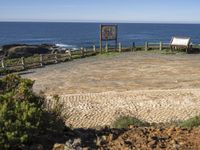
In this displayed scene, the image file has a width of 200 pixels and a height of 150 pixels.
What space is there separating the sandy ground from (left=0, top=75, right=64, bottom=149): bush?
6087 mm

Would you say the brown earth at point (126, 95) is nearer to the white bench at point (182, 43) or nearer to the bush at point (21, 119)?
the bush at point (21, 119)

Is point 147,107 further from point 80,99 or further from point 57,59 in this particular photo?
point 57,59

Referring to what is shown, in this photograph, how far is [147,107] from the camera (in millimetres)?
17109

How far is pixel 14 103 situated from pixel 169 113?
29.8 ft

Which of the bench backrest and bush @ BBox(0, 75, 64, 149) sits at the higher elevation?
bush @ BBox(0, 75, 64, 149)

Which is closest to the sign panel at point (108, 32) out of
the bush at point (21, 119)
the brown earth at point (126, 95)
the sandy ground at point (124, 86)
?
the sandy ground at point (124, 86)

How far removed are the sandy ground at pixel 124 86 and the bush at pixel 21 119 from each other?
609 cm

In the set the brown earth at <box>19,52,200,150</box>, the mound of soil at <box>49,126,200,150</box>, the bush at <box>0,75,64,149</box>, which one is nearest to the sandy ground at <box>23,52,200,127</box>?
the brown earth at <box>19,52,200,150</box>

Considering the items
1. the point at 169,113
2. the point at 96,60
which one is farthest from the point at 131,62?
the point at 169,113

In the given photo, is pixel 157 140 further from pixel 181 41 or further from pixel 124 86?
pixel 181 41

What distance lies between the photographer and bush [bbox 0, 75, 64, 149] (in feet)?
23.8

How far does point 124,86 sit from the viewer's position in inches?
878

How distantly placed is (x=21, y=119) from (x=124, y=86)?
1499cm

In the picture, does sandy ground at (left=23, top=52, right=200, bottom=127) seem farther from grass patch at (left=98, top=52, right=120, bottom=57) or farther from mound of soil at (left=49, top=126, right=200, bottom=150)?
mound of soil at (left=49, top=126, right=200, bottom=150)
